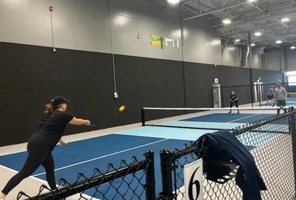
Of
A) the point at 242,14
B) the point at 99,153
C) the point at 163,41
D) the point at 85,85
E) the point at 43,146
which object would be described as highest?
the point at 242,14

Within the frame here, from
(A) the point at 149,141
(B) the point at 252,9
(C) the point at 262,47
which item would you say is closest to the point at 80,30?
(A) the point at 149,141

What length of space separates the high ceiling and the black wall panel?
148 inches

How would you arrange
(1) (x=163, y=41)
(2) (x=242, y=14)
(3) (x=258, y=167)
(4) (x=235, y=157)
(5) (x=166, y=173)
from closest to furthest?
(5) (x=166, y=173), (4) (x=235, y=157), (3) (x=258, y=167), (1) (x=163, y=41), (2) (x=242, y=14)

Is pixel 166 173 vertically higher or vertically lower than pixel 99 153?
higher

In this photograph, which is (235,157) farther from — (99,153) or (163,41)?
(163,41)

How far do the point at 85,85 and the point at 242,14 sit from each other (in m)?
13.1

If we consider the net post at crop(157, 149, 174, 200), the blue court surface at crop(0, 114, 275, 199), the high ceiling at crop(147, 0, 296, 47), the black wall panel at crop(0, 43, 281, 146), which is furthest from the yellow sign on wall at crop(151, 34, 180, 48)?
the net post at crop(157, 149, 174, 200)

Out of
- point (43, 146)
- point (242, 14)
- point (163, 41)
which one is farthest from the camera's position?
point (242, 14)

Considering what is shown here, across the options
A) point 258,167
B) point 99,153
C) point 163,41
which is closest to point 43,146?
point 99,153

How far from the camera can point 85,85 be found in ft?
39.5

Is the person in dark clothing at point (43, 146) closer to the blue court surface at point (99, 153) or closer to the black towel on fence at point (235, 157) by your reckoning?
the blue court surface at point (99, 153)

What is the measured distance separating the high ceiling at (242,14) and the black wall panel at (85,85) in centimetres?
375

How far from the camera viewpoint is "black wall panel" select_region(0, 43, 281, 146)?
31.6 ft

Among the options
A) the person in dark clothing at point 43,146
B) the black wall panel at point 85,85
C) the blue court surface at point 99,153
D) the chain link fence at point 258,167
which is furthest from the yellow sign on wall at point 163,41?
the person in dark clothing at point 43,146
